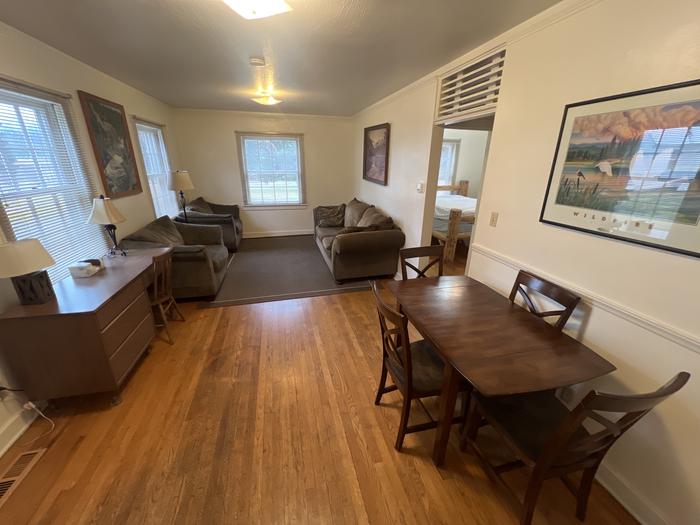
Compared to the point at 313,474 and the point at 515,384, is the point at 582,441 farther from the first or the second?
the point at 313,474

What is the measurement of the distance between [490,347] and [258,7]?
1.95 m

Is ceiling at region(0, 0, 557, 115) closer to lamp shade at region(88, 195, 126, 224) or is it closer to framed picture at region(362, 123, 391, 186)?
framed picture at region(362, 123, 391, 186)

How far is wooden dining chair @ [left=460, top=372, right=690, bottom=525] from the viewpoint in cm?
88

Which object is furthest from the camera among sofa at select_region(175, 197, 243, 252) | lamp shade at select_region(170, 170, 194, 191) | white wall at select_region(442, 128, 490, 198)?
white wall at select_region(442, 128, 490, 198)

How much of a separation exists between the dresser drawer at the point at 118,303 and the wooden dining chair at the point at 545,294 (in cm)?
257

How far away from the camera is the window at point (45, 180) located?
179cm

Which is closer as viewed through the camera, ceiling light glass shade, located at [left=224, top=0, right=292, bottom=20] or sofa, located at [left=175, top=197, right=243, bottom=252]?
ceiling light glass shade, located at [left=224, top=0, right=292, bottom=20]

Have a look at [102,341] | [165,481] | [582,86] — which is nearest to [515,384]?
[582,86]

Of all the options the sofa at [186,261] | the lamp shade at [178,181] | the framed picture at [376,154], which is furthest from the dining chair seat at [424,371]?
the lamp shade at [178,181]

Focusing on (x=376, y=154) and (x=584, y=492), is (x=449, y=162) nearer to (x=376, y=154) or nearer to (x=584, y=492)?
(x=376, y=154)

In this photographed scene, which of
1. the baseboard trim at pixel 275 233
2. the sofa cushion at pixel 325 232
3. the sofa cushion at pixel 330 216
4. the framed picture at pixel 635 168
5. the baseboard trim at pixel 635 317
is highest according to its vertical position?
the framed picture at pixel 635 168

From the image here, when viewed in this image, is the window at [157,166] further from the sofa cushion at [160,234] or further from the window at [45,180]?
the window at [45,180]

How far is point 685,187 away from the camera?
3.67 ft

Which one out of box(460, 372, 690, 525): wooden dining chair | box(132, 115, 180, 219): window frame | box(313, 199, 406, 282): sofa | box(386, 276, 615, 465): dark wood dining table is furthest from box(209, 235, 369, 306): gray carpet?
box(460, 372, 690, 525): wooden dining chair
